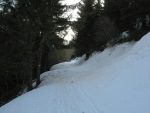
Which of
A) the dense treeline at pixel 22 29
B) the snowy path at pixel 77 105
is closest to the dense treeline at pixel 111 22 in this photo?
the dense treeline at pixel 22 29

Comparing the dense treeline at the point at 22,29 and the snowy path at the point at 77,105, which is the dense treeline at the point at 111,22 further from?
the snowy path at the point at 77,105

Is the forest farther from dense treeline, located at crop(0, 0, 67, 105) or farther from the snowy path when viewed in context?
the snowy path

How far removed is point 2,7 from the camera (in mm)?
22750

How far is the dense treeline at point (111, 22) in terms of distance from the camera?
25500 millimetres

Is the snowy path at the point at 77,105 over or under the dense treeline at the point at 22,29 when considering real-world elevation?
under

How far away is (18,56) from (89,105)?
13310mm

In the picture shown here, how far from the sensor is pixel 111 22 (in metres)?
33.0

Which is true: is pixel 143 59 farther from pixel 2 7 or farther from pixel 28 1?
pixel 2 7

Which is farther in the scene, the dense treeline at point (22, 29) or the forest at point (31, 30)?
the forest at point (31, 30)

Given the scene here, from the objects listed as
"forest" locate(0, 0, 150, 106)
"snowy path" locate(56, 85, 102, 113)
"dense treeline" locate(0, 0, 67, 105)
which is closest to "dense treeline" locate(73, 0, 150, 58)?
"forest" locate(0, 0, 150, 106)

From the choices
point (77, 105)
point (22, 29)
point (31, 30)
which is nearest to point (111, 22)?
point (31, 30)

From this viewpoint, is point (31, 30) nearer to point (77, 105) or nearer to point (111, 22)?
point (77, 105)

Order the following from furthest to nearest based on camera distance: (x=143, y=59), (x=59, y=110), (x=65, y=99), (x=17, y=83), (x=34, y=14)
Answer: (x=17, y=83) → (x=34, y=14) → (x=143, y=59) → (x=65, y=99) → (x=59, y=110)

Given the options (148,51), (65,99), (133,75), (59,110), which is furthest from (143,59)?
(59,110)
